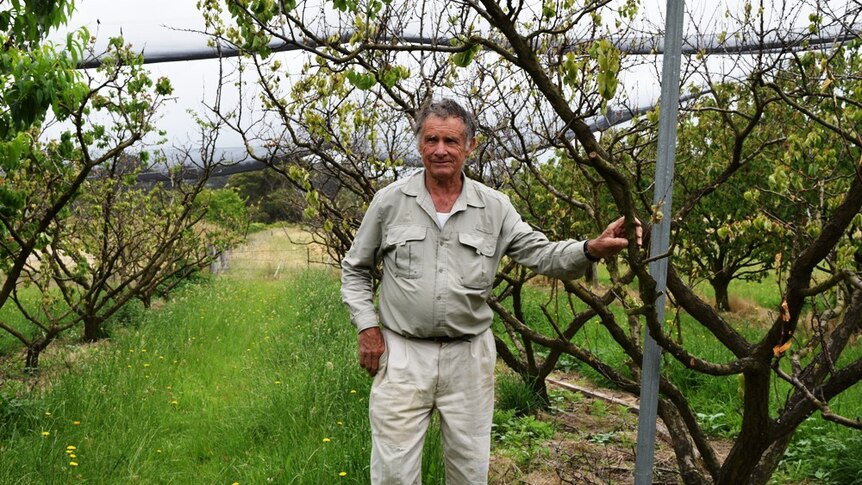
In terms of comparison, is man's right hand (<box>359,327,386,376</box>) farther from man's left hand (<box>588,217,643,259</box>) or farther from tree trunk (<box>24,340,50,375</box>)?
tree trunk (<box>24,340,50,375</box>)

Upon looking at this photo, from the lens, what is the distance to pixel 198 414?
5.99 metres

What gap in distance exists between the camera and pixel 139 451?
4723 millimetres

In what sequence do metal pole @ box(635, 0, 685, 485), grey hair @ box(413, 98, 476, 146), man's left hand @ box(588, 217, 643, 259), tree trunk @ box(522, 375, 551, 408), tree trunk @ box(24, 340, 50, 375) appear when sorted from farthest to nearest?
tree trunk @ box(24, 340, 50, 375)
tree trunk @ box(522, 375, 551, 408)
grey hair @ box(413, 98, 476, 146)
man's left hand @ box(588, 217, 643, 259)
metal pole @ box(635, 0, 685, 485)

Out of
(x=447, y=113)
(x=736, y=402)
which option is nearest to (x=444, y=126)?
(x=447, y=113)

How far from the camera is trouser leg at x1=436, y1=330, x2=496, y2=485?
321 cm

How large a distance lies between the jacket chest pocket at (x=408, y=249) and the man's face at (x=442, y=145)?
0.77 ft

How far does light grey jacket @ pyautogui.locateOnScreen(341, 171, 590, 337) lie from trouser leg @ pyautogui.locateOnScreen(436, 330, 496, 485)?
90 millimetres

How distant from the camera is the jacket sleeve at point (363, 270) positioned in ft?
10.8

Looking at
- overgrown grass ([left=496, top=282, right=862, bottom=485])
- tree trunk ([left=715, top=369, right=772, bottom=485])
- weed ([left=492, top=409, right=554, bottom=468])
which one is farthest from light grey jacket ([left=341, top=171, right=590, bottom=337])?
weed ([left=492, top=409, right=554, bottom=468])

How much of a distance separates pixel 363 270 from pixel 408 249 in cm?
32

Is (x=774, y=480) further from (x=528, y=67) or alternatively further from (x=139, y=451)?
(x=139, y=451)

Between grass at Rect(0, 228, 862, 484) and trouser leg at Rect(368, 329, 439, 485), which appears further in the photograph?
grass at Rect(0, 228, 862, 484)

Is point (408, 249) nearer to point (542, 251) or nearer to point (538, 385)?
point (542, 251)

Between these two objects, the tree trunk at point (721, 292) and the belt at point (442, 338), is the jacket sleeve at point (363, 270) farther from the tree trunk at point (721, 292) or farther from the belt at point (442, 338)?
the tree trunk at point (721, 292)
